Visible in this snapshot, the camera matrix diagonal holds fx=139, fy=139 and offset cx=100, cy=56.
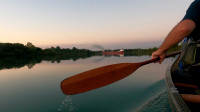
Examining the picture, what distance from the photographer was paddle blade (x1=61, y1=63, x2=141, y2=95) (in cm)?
206

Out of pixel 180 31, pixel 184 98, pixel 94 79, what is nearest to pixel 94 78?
pixel 94 79

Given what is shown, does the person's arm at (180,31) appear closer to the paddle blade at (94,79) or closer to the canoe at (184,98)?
the canoe at (184,98)

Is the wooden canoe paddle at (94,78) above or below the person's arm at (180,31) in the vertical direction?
below

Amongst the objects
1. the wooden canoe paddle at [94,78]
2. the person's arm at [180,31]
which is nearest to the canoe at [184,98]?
the wooden canoe paddle at [94,78]

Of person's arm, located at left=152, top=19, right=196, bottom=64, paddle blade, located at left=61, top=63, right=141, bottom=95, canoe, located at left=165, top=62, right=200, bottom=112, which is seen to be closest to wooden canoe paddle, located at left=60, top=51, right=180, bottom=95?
paddle blade, located at left=61, top=63, right=141, bottom=95

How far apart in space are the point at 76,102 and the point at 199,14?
5645 mm

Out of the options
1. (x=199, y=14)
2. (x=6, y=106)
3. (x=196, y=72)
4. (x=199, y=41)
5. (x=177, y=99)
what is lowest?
(x=6, y=106)

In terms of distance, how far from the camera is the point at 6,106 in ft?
20.2

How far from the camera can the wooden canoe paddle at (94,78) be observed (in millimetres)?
2061

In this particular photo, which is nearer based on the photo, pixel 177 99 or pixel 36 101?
pixel 177 99

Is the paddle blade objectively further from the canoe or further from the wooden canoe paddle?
the canoe

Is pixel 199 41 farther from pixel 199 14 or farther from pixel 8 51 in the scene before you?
pixel 8 51

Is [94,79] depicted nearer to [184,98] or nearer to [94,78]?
[94,78]

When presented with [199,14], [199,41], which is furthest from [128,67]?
[199,14]
